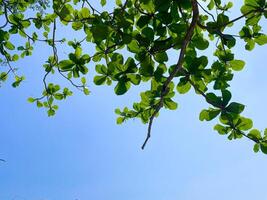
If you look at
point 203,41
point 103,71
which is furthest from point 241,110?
point 103,71

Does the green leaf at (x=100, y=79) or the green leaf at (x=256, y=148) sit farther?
the green leaf at (x=100, y=79)

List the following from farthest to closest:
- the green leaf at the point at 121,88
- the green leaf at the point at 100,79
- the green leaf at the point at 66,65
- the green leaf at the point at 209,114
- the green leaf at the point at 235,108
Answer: the green leaf at the point at 66,65, the green leaf at the point at 100,79, the green leaf at the point at 121,88, the green leaf at the point at 209,114, the green leaf at the point at 235,108

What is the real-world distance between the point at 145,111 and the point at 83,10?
3.90ft

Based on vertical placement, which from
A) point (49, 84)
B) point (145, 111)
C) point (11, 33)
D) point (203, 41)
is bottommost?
point (203, 41)

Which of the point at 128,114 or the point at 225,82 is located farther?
the point at 128,114

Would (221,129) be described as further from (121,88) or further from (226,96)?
(121,88)

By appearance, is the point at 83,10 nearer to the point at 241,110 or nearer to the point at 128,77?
the point at 128,77

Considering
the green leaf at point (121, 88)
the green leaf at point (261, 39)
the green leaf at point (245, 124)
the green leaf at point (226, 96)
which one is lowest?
the green leaf at point (245, 124)

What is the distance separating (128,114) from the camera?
4449mm

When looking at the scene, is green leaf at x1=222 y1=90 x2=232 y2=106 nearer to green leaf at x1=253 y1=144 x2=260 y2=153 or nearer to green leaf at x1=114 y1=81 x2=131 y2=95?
green leaf at x1=253 y1=144 x2=260 y2=153

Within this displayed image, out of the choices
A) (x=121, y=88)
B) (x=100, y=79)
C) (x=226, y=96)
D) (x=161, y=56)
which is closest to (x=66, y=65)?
(x=100, y=79)

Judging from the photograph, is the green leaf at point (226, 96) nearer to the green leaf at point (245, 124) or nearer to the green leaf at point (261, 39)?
the green leaf at point (245, 124)

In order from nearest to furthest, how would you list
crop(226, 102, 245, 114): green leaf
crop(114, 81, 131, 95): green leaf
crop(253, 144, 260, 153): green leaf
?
1. crop(226, 102, 245, 114): green leaf
2. crop(114, 81, 131, 95): green leaf
3. crop(253, 144, 260, 153): green leaf

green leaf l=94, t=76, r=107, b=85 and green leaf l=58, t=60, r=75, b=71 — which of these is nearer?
green leaf l=94, t=76, r=107, b=85
